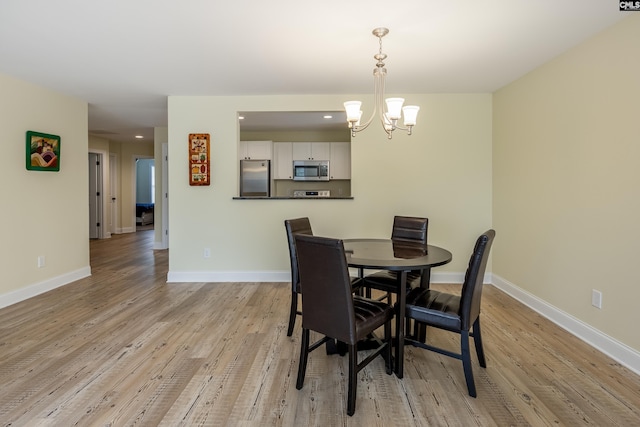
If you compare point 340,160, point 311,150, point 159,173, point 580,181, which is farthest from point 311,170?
point 580,181

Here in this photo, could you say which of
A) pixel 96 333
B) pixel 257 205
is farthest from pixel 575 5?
pixel 96 333

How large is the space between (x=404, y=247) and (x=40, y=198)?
399 centimetres

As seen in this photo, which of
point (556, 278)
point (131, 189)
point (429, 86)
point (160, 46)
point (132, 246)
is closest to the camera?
point (160, 46)

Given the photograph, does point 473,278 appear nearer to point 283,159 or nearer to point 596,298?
point 596,298

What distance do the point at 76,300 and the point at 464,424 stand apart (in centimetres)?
373

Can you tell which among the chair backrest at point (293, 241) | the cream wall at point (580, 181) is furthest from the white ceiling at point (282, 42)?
the chair backrest at point (293, 241)

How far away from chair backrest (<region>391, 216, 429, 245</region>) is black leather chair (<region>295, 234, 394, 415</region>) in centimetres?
128

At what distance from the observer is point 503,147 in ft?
12.3

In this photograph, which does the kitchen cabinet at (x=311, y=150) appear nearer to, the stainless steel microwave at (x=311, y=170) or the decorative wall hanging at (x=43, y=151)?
the stainless steel microwave at (x=311, y=170)

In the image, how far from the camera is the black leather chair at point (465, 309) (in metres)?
1.84

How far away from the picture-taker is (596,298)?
247 centimetres

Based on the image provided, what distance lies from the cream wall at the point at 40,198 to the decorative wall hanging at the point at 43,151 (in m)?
0.07

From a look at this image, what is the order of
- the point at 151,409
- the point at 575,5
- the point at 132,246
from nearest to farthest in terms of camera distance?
the point at 151,409, the point at 575,5, the point at 132,246

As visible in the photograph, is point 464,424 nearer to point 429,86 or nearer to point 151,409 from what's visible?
point 151,409
